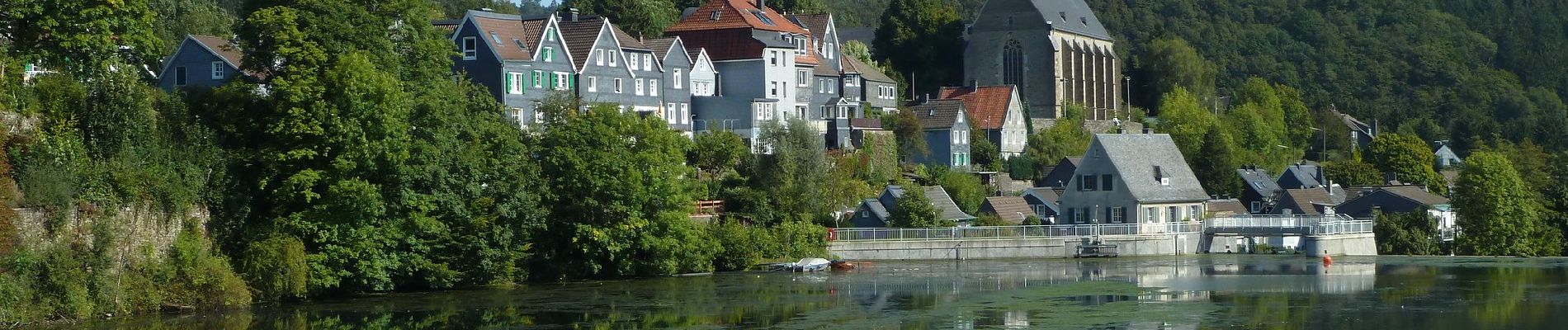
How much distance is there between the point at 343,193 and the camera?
50.2m

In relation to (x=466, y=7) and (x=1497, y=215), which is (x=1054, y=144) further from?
(x=466, y=7)

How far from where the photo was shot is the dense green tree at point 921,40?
113875 mm

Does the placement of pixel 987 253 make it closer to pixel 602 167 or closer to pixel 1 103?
pixel 602 167

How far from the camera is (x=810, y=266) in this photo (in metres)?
64.6

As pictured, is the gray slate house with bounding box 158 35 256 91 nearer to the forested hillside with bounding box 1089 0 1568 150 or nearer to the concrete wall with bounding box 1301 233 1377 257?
the concrete wall with bounding box 1301 233 1377 257

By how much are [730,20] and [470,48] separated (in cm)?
1957

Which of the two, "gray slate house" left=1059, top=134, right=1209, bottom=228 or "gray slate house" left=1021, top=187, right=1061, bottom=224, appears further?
"gray slate house" left=1021, top=187, right=1061, bottom=224

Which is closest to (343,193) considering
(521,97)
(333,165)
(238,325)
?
(333,165)

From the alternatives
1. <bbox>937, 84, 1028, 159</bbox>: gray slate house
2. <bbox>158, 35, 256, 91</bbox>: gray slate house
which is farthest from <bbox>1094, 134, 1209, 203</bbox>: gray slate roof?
<bbox>158, 35, 256, 91</bbox>: gray slate house

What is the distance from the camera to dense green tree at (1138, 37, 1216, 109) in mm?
125125

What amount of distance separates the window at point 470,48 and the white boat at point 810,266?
16493mm

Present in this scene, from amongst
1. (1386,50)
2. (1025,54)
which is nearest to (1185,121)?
(1025,54)

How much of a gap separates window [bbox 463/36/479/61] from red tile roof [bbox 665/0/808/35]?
1865cm

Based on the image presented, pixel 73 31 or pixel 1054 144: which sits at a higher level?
pixel 73 31
